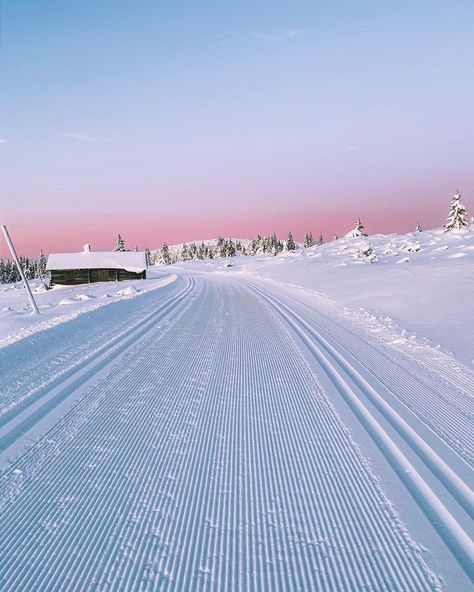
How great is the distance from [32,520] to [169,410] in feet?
6.30

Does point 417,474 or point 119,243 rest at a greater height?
point 119,243

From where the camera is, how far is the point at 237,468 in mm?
3287

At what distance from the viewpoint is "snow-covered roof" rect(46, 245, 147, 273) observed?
4819 cm

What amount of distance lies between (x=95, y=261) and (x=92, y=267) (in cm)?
105

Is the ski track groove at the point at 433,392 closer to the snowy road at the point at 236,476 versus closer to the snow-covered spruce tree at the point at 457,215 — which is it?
the snowy road at the point at 236,476

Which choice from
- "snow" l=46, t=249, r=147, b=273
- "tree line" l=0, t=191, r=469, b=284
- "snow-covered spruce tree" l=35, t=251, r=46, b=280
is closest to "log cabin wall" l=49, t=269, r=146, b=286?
"snow" l=46, t=249, r=147, b=273

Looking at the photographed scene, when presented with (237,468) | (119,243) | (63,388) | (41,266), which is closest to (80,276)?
(119,243)

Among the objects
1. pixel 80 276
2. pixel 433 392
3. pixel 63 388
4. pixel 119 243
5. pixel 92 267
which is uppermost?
pixel 119 243

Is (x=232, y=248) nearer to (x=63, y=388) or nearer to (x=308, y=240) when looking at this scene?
(x=308, y=240)

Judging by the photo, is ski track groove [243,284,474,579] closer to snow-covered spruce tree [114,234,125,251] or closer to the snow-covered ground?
the snow-covered ground

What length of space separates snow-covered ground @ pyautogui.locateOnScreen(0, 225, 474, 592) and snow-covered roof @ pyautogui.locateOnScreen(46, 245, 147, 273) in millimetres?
43874


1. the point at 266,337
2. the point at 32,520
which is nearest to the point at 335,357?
the point at 266,337

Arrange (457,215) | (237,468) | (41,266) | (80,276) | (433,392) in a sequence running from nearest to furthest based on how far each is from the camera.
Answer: (237,468) < (433,392) < (80,276) < (457,215) < (41,266)

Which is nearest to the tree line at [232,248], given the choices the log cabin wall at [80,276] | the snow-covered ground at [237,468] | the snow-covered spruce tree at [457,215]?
the snow-covered spruce tree at [457,215]
